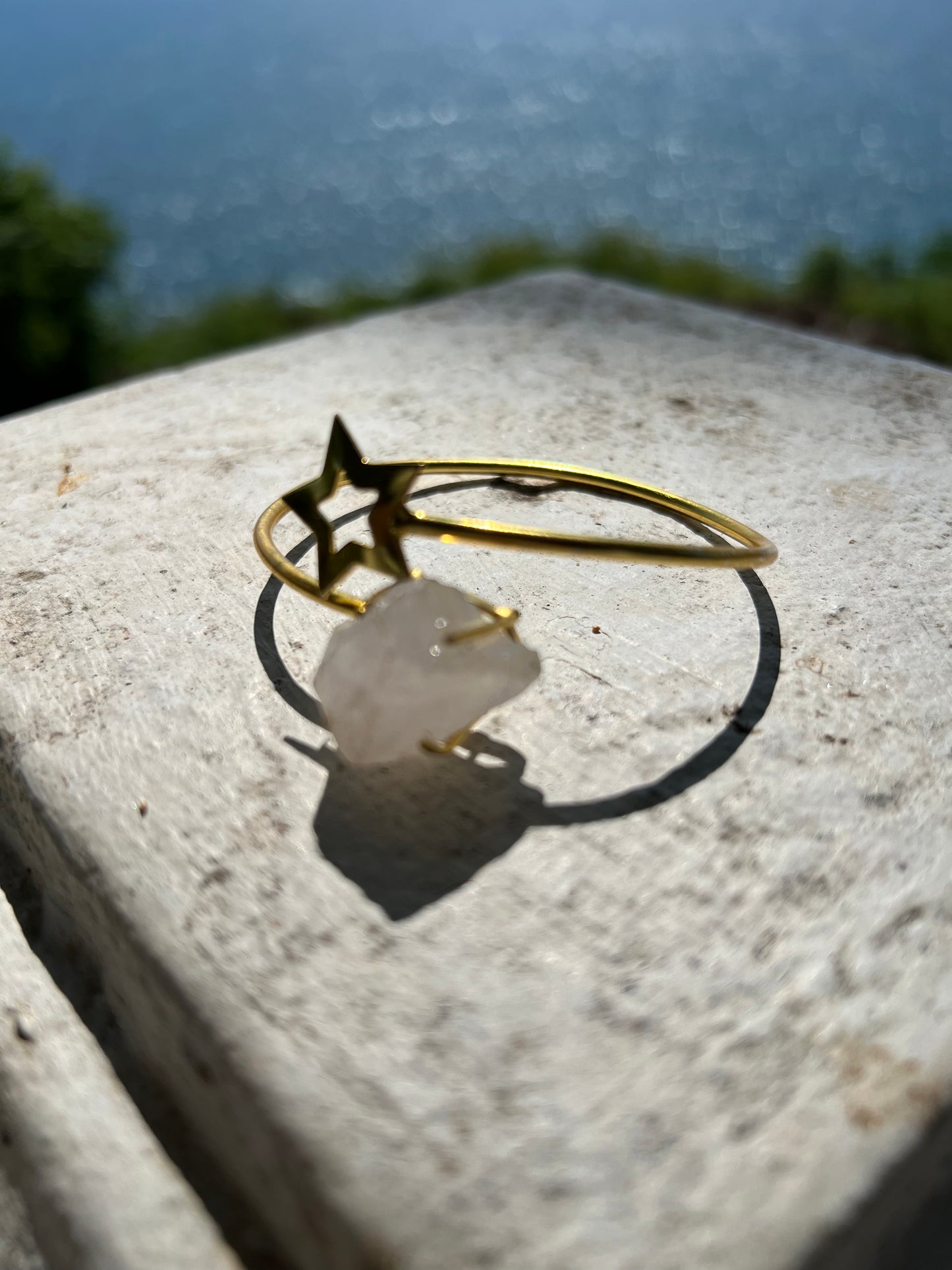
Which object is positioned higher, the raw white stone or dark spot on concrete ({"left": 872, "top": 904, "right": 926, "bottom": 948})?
the raw white stone

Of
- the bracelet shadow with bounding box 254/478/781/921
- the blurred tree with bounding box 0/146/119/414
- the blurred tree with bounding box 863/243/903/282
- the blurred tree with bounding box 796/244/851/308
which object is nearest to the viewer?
the bracelet shadow with bounding box 254/478/781/921

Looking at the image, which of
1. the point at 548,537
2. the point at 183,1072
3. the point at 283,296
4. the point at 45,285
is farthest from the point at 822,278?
the point at 183,1072

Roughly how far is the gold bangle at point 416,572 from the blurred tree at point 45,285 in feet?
5.68

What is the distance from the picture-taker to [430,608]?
1.70 feet

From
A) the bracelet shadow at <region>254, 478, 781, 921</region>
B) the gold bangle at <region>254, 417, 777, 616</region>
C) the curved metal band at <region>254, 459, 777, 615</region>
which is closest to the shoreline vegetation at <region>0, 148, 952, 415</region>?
the curved metal band at <region>254, 459, 777, 615</region>

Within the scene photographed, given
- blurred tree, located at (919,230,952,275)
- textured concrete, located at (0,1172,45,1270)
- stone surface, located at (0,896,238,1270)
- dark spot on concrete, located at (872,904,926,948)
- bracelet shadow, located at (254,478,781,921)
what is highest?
bracelet shadow, located at (254,478,781,921)

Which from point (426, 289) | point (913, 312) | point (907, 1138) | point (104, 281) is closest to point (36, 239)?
point (104, 281)

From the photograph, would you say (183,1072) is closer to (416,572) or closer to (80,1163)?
(80,1163)

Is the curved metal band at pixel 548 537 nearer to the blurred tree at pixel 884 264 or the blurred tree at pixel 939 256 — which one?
the blurred tree at pixel 884 264

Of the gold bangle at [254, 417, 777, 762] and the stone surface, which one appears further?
the gold bangle at [254, 417, 777, 762]

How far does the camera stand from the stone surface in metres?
0.39

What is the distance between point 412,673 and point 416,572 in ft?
0.24

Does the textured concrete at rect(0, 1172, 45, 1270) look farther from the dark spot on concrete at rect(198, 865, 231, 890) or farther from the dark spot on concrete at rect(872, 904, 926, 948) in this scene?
the dark spot on concrete at rect(872, 904, 926, 948)

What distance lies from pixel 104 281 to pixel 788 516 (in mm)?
1959
